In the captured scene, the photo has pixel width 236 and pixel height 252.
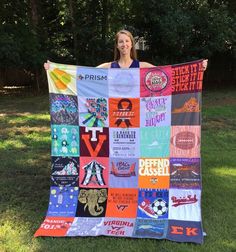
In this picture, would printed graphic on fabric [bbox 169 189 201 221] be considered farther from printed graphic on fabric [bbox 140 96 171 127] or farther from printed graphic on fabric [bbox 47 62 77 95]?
printed graphic on fabric [bbox 47 62 77 95]

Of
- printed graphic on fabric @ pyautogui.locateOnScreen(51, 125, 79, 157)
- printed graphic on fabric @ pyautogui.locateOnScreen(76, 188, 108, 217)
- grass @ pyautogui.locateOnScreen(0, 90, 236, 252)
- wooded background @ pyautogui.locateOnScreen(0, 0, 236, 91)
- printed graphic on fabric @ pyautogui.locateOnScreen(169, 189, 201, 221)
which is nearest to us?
grass @ pyautogui.locateOnScreen(0, 90, 236, 252)

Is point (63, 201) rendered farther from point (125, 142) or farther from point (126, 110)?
point (126, 110)

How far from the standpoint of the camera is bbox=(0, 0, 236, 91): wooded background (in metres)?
15.9

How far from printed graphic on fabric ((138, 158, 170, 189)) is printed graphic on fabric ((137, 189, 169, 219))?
0.06 m

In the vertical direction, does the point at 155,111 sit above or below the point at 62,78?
below

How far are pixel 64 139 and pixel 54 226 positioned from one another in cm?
95

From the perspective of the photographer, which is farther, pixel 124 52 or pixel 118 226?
pixel 124 52

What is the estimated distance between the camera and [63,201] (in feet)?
15.0

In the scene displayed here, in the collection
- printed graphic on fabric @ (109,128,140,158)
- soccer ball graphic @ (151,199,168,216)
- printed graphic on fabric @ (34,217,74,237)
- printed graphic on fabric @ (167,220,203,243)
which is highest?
printed graphic on fabric @ (109,128,140,158)

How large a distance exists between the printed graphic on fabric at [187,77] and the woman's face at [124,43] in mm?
535

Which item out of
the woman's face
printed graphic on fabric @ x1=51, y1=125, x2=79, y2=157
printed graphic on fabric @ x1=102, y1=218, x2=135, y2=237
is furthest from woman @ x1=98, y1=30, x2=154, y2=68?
printed graphic on fabric @ x1=102, y1=218, x2=135, y2=237

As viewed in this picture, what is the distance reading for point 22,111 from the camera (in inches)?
477

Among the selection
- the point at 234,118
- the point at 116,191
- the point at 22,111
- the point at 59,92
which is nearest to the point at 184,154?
the point at 116,191

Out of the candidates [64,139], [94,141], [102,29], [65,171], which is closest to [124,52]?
[94,141]
